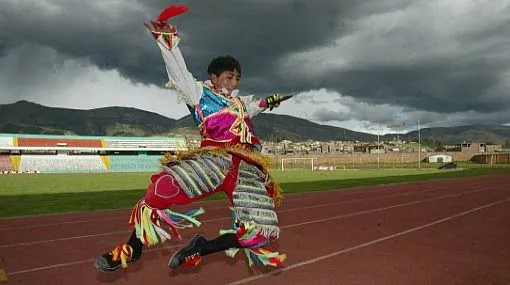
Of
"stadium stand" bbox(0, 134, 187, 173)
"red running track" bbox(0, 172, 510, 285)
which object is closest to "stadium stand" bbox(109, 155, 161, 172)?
"stadium stand" bbox(0, 134, 187, 173)

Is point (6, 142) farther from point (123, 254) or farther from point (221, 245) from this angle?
point (221, 245)

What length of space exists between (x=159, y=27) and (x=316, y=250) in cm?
442

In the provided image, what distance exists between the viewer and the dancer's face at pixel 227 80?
15.3ft

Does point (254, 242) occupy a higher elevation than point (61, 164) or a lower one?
lower

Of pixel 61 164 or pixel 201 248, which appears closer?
pixel 201 248

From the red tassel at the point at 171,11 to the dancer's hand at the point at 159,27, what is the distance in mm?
39

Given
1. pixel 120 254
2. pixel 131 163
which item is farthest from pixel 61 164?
pixel 120 254

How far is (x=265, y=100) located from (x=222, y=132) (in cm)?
76

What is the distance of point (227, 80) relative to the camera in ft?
15.4

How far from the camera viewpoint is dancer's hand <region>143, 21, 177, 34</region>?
4193mm

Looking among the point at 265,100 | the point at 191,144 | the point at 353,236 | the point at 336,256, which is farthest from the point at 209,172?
the point at 353,236

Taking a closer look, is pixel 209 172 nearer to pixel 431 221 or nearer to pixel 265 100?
pixel 265 100

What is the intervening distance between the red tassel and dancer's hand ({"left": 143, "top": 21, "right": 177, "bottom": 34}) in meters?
0.04

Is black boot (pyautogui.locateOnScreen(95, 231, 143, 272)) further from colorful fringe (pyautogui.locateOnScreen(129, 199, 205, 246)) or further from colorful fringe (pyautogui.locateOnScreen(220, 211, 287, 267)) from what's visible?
colorful fringe (pyautogui.locateOnScreen(220, 211, 287, 267))
